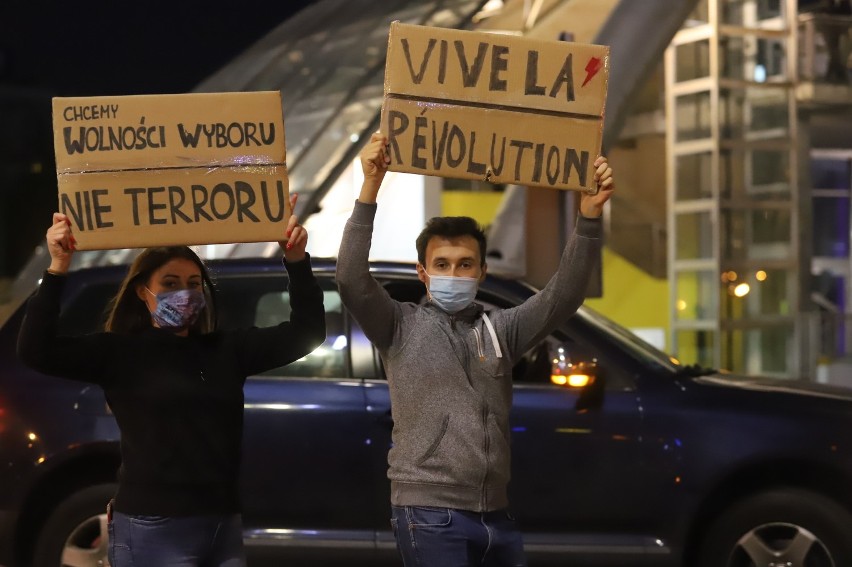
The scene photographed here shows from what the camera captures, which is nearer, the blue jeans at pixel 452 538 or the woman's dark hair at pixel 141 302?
the blue jeans at pixel 452 538

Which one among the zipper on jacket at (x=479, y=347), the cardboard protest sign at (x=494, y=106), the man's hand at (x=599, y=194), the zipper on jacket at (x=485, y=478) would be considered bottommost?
the zipper on jacket at (x=485, y=478)

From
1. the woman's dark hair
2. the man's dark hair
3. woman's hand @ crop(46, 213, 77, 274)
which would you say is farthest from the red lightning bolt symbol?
woman's hand @ crop(46, 213, 77, 274)

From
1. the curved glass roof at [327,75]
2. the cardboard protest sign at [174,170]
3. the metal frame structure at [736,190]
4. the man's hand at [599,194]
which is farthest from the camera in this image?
the metal frame structure at [736,190]

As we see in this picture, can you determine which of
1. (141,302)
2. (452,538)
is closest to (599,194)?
(452,538)

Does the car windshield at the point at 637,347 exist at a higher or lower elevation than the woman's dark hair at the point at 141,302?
lower

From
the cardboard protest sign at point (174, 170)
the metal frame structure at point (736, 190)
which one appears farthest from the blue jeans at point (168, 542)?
the metal frame structure at point (736, 190)

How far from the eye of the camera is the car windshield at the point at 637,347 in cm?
638

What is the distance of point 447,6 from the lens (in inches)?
586

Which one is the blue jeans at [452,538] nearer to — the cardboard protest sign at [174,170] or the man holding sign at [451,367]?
the man holding sign at [451,367]

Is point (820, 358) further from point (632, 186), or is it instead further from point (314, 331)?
point (314, 331)

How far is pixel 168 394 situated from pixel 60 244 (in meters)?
0.50

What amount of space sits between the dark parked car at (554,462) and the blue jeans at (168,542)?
2.42 m

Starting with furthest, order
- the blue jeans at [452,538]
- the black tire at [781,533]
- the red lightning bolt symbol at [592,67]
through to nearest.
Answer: the black tire at [781,533], the red lightning bolt symbol at [592,67], the blue jeans at [452,538]

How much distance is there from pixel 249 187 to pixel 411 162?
0.47 meters
